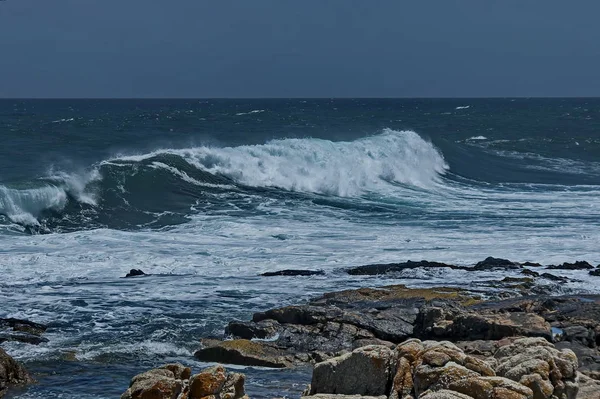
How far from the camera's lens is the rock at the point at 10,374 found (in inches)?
389

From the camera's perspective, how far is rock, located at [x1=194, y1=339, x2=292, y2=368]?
11281mm

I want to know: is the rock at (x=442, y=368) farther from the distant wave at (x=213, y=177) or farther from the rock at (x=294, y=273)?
the distant wave at (x=213, y=177)

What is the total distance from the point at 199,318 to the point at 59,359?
107 inches

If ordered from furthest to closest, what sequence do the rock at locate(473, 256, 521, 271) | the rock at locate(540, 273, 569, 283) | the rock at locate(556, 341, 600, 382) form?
the rock at locate(473, 256, 521, 271), the rock at locate(540, 273, 569, 283), the rock at locate(556, 341, 600, 382)

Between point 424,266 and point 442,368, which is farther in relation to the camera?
point 424,266

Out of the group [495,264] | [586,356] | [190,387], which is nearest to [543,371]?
[190,387]

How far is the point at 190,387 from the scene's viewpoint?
746cm

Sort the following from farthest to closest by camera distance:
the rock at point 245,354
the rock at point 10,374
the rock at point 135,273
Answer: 1. the rock at point 135,273
2. the rock at point 245,354
3. the rock at point 10,374

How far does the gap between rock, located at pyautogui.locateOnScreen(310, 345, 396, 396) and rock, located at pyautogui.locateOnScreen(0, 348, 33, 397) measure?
390cm

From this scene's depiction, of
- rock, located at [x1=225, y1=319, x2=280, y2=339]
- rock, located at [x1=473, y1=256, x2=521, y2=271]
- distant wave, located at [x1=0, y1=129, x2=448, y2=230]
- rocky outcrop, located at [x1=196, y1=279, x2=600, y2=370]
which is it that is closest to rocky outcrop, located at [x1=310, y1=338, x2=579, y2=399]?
rocky outcrop, located at [x1=196, y1=279, x2=600, y2=370]

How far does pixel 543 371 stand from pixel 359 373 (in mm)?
1333

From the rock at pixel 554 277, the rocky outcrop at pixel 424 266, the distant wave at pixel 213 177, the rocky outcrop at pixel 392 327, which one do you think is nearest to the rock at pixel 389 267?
the rocky outcrop at pixel 424 266

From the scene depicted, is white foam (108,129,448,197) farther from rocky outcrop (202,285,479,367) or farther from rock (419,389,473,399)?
rock (419,389,473,399)

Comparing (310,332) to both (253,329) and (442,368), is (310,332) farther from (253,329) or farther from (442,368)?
(442,368)
